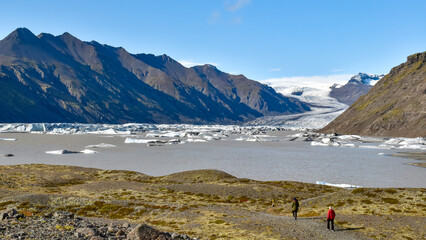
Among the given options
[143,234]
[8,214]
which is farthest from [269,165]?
[8,214]

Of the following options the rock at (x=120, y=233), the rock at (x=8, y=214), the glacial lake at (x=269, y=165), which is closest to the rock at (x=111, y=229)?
the rock at (x=120, y=233)

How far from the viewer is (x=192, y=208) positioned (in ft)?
130

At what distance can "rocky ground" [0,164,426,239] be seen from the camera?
25.2 m

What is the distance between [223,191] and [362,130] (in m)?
167

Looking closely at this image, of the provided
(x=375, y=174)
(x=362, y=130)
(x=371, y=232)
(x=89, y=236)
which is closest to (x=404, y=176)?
(x=375, y=174)

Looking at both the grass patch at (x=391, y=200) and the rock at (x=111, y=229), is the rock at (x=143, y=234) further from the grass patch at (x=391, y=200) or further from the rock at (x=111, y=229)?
the grass patch at (x=391, y=200)

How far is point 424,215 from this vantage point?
3600 centimetres

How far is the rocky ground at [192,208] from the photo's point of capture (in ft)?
82.6

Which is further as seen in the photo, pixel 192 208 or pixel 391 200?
pixel 391 200

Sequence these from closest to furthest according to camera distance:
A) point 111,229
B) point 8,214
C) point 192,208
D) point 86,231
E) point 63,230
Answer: point 86,231
point 63,230
point 111,229
point 8,214
point 192,208

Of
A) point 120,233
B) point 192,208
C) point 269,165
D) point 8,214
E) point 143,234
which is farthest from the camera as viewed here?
point 269,165

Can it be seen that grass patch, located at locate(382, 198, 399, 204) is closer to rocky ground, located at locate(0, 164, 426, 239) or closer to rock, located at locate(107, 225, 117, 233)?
rocky ground, located at locate(0, 164, 426, 239)

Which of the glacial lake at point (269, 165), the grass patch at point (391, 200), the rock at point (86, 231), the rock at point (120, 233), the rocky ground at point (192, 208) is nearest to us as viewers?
the rock at point (86, 231)

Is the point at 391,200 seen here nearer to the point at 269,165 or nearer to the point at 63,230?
the point at 63,230
